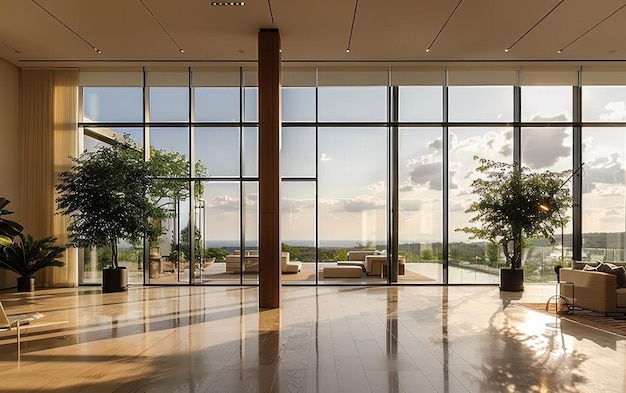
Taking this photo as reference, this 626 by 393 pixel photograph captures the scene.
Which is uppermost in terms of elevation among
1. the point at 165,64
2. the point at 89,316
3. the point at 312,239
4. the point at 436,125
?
the point at 165,64

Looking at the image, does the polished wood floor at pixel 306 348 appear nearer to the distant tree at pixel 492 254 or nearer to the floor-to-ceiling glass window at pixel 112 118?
the floor-to-ceiling glass window at pixel 112 118

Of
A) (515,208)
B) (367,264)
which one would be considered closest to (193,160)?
(367,264)

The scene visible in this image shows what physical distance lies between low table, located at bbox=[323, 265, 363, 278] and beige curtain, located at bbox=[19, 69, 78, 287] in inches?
223

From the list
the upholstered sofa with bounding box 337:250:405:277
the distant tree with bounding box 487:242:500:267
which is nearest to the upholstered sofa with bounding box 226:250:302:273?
the upholstered sofa with bounding box 337:250:405:277

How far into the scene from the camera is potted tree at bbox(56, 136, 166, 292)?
10523 millimetres

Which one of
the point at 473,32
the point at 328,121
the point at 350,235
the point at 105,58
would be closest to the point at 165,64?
the point at 105,58

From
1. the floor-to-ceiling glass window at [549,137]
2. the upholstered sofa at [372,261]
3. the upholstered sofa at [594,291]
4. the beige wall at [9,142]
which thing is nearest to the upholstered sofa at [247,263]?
the upholstered sofa at [372,261]

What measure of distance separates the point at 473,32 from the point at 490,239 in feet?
14.3

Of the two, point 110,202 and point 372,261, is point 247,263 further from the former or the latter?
point 110,202

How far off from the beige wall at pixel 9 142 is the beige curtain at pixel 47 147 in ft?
0.45

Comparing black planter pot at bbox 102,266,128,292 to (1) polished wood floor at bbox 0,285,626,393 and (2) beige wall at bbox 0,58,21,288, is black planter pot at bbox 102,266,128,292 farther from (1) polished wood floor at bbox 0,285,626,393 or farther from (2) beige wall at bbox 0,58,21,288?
(2) beige wall at bbox 0,58,21,288

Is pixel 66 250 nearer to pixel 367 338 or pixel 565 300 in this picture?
pixel 367 338

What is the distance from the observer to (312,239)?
12000 millimetres

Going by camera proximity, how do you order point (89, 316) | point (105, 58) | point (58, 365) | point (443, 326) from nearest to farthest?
1. point (58, 365)
2. point (443, 326)
3. point (89, 316)
4. point (105, 58)
